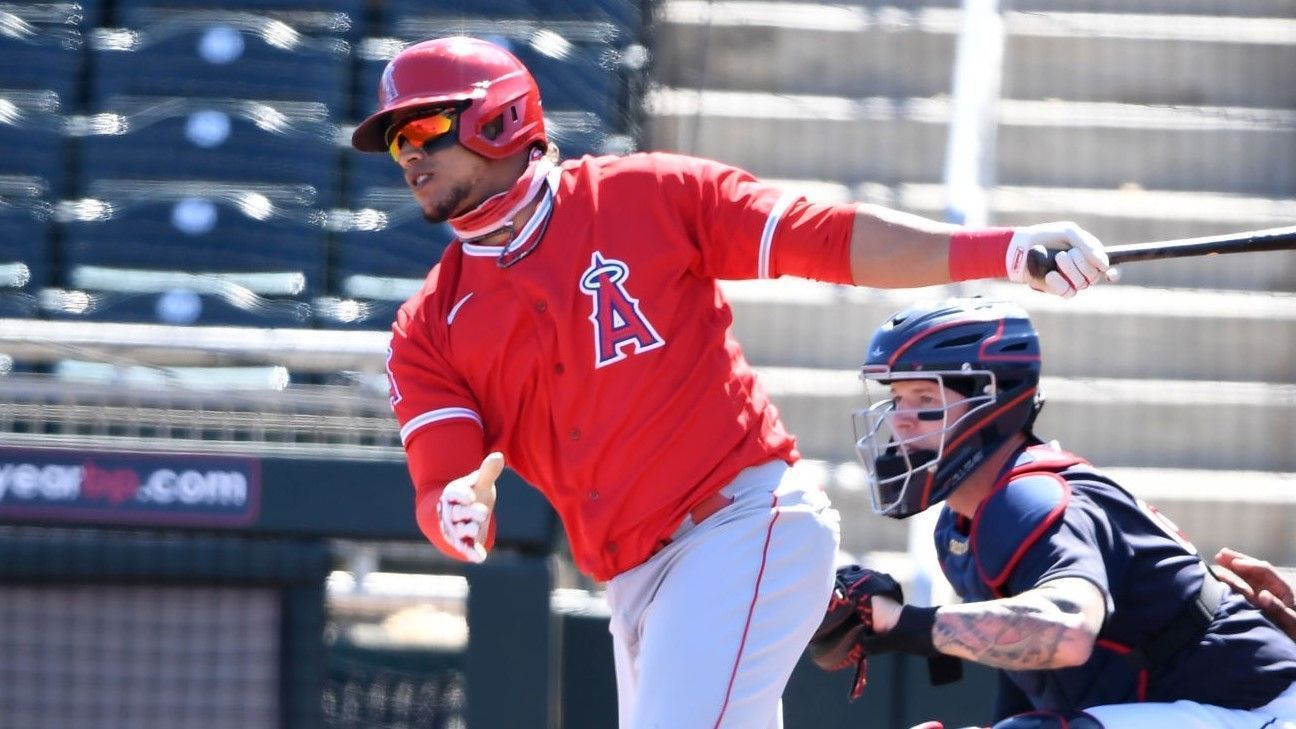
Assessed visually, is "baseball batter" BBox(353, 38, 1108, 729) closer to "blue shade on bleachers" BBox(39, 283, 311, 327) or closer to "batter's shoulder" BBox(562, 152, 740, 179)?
"batter's shoulder" BBox(562, 152, 740, 179)

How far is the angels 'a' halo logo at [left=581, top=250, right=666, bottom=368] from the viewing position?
290 cm

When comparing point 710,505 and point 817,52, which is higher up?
point 817,52

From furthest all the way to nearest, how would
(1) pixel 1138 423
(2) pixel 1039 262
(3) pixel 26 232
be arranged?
1. (3) pixel 26 232
2. (1) pixel 1138 423
3. (2) pixel 1039 262

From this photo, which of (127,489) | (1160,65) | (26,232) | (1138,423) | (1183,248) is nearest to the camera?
(1183,248)

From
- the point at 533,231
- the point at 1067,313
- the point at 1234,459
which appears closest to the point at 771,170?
the point at 1067,313

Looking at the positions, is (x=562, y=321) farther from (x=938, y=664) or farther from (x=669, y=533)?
(x=938, y=664)

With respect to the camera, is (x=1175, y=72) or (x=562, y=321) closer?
(x=562, y=321)

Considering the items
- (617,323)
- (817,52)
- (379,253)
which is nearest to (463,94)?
(617,323)

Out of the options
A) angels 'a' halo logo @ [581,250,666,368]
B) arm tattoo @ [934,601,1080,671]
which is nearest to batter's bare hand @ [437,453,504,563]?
angels 'a' halo logo @ [581,250,666,368]

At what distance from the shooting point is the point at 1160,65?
6.43 metres

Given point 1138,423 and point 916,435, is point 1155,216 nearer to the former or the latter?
point 1138,423

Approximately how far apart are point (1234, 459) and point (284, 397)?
3.22 metres

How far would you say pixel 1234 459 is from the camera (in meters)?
5.64

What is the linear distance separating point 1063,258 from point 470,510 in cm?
98
